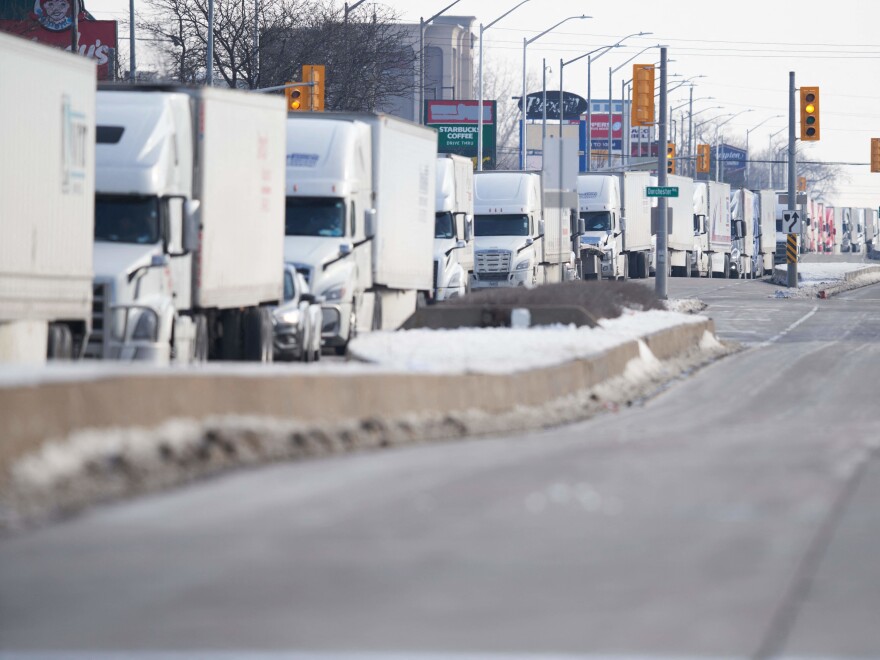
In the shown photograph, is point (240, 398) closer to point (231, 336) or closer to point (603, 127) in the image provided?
point (231, 336)

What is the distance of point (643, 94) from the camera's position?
46.2 meters

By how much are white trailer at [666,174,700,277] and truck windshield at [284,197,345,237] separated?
36.6 meters

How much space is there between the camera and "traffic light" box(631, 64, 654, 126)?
→ 46.1 m

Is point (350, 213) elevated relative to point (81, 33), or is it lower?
lower

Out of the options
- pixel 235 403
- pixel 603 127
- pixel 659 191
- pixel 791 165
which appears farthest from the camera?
pixel 603 127

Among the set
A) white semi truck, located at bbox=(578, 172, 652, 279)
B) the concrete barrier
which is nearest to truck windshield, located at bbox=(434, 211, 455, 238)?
white semi truck, located at bbox=(578, 172, 652, 279)

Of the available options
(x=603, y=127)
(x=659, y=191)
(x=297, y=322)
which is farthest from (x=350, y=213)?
(x=603, y=127)

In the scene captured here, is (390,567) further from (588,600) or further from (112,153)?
(112,153)

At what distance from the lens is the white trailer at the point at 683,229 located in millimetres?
64062

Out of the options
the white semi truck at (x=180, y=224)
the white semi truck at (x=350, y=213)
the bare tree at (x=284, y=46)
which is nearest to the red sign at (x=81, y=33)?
the bare tree at (x=284, y=46)

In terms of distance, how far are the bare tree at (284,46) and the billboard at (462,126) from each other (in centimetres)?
3397

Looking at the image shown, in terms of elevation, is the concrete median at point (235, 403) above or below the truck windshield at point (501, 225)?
below

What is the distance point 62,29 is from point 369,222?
5004cm

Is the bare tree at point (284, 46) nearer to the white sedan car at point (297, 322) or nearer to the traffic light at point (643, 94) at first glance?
the traffic light at point (643, 94)
